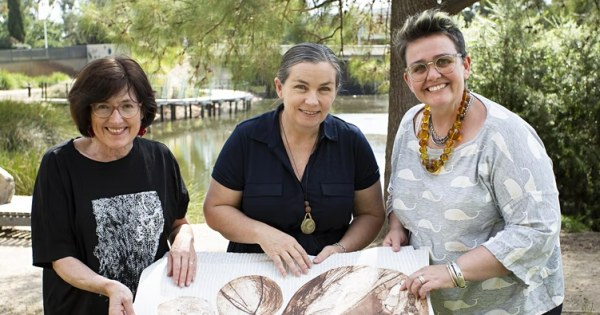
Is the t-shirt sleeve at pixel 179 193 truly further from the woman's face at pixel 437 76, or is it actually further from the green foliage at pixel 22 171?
the green foliage at pixel 22 171

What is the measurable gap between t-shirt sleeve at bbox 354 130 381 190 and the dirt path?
227cm

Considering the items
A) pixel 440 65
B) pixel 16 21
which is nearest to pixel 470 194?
pixel 440 65

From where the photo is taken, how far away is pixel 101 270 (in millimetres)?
2250

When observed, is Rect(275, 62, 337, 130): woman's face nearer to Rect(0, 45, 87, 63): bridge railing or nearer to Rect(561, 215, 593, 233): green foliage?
Rect(561, 215, 593, 233): green foliage

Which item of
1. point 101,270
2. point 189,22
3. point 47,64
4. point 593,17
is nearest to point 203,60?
point 189,22

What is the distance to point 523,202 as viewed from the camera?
6.42 ft

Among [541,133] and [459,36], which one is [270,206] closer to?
[459,36]

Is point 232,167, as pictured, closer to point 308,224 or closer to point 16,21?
point 308,224

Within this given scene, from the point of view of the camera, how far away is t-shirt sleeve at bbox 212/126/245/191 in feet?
8.21

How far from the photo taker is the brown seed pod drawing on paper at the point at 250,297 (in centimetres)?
215

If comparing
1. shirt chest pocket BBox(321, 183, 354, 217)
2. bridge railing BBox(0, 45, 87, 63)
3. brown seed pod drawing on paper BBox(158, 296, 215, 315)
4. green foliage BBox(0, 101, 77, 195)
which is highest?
bridge railing BBox(0, 45, 87, 63)

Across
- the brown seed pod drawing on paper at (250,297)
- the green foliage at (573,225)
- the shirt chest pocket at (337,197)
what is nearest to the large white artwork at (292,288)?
the brown seed pod drawing on paper at (250,297)

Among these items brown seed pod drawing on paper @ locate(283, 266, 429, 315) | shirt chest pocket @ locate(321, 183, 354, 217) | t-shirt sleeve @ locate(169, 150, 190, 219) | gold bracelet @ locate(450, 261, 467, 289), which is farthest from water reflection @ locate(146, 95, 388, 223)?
gold bracelet @ locate(450, 261, 467, 289)

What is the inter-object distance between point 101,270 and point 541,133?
6946 millimetres
